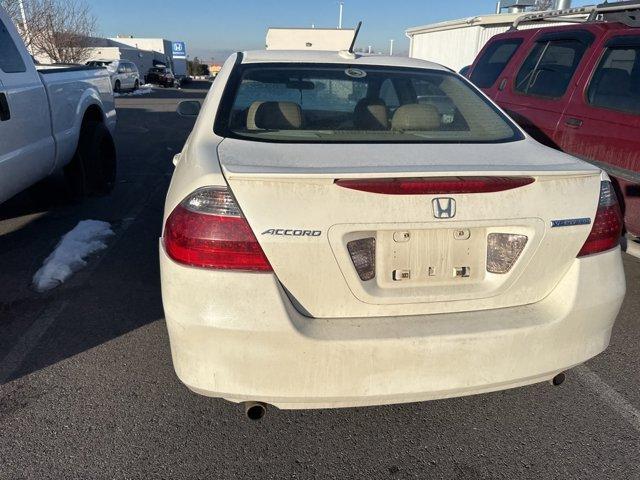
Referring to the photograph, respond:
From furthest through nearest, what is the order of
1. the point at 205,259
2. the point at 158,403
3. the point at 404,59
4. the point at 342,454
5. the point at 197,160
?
the point at 404,59 < the point at 158,403 < the point at 342,454 < the point at 197,160 < the point at 205,259

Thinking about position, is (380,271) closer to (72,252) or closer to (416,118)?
(416,118)

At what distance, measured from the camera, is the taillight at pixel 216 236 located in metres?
1.78

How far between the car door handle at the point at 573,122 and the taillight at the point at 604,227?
7.77ft

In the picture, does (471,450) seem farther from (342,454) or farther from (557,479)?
(342,454)

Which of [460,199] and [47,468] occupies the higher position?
[460,199]

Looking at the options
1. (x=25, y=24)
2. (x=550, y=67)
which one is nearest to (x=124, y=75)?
(x=25, y=24)

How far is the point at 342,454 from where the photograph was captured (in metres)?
2.20

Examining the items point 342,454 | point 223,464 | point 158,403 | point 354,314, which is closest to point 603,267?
point 354,314

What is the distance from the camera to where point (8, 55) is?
423 cm

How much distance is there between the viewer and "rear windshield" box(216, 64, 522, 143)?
243 centimetres

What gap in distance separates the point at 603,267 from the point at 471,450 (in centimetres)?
95

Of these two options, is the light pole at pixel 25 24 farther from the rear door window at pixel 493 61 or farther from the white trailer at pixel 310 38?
the rear door window at pixel 493 61

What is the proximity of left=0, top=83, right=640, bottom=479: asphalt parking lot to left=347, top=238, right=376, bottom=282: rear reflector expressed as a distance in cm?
86

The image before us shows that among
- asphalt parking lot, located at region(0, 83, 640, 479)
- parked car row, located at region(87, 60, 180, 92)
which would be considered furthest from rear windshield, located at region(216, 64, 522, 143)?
parked car row, located at region(87, 60, 180, 92)
